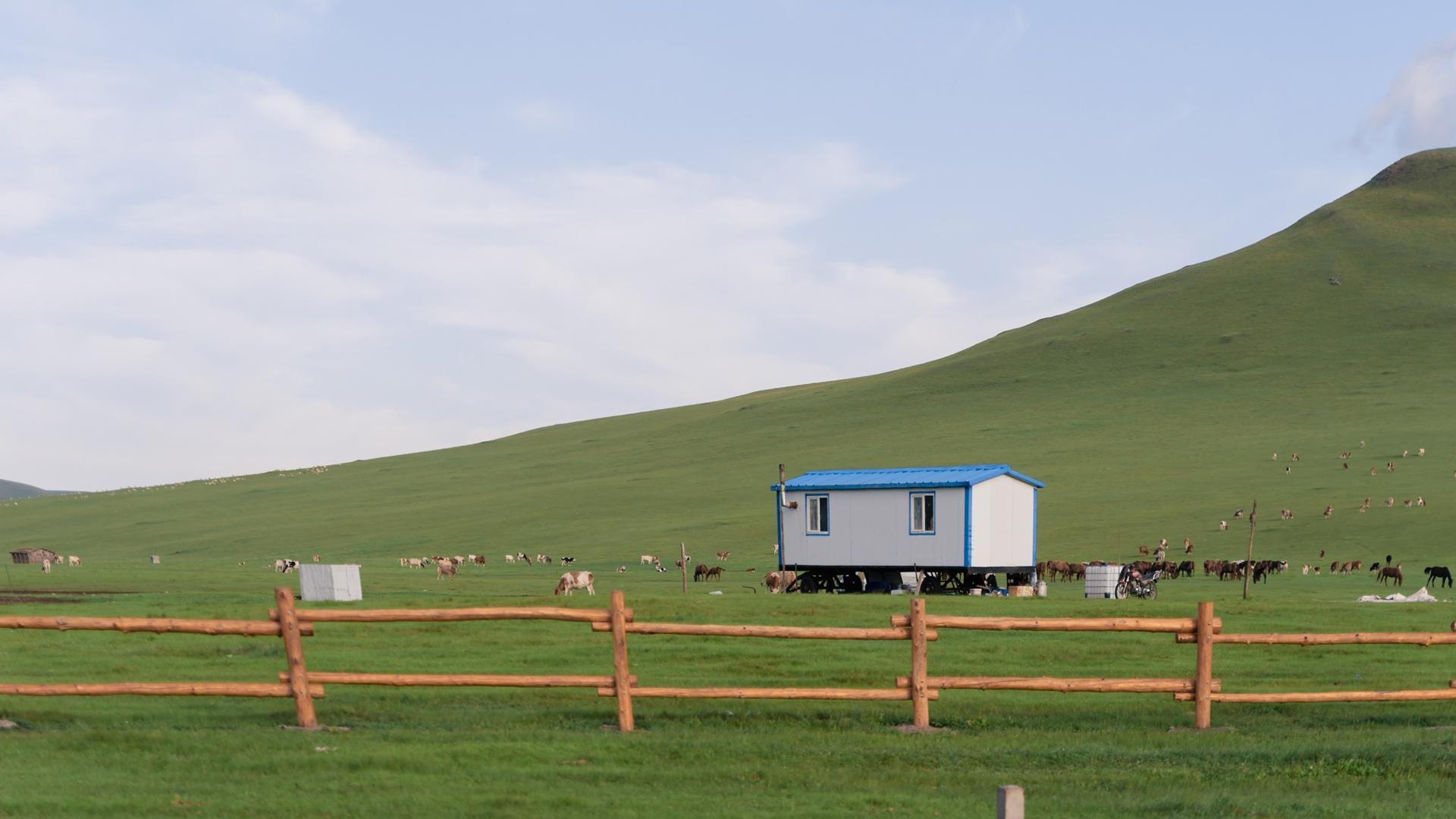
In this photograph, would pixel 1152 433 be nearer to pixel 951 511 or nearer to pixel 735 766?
pixel 951 511

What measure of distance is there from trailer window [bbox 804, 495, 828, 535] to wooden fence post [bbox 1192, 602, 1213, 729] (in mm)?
27185

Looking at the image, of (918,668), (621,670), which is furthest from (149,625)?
(918,668)

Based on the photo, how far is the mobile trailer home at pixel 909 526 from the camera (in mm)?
40688

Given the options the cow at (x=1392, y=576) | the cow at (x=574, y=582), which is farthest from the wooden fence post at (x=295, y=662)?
the cow at (x=1392, y=576)

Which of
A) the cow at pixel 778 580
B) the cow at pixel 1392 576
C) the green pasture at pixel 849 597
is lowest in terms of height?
the cow at pixel 1392 576

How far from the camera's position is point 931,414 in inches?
4306

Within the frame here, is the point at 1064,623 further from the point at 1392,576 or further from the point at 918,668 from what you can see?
the point at 1392,576

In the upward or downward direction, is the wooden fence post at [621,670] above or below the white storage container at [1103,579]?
above

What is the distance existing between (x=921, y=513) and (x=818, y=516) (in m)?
3.12

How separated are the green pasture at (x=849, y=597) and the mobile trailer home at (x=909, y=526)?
497 centimetres

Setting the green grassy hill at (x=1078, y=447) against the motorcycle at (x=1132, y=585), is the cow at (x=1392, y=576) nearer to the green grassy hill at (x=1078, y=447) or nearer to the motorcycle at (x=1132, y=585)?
the green grassy hill at (x=1078, y=447)

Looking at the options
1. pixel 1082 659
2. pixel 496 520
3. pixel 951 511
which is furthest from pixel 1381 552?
pixel 496 520

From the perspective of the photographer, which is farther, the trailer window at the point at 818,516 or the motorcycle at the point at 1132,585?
the trailer window at the point at 818,516

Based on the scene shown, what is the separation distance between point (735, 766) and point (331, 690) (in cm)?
745
